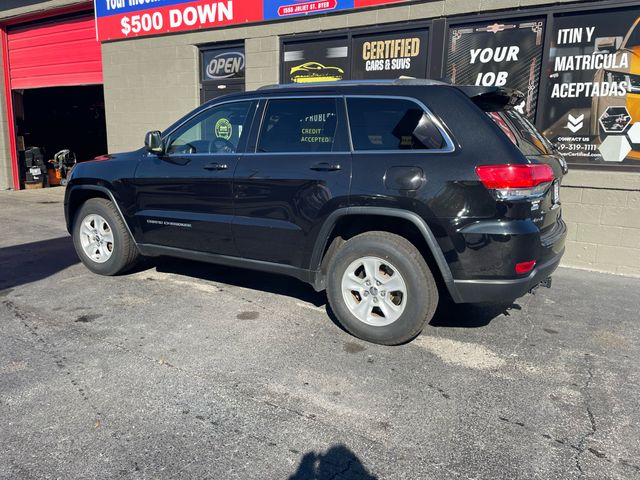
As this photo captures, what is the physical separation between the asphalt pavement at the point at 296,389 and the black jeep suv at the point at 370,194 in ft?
1.58

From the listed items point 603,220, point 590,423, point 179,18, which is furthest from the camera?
point 179,18

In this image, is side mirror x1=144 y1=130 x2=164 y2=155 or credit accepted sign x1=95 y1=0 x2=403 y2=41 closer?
side mirror x1=144 y1=130 x2=164 y2=155

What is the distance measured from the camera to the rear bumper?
11.5 feet

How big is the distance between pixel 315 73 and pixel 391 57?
4.28ft

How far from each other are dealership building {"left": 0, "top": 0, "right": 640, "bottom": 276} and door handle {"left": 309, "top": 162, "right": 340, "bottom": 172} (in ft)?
12.5

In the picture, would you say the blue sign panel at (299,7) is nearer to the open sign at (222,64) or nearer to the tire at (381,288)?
the open sign at (222,64)

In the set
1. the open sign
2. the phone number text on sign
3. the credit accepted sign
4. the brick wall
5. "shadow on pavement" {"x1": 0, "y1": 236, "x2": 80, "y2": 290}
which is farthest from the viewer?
the open sign

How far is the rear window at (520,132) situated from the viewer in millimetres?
3650

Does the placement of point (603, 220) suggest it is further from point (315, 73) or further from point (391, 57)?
point (315, 73)

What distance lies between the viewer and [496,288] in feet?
11.5

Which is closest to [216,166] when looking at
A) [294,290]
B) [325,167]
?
[325,167]

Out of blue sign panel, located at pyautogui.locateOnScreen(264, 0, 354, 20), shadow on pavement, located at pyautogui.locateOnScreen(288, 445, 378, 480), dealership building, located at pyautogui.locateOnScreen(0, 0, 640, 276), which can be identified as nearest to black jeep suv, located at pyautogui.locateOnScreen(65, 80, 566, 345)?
shadow on pavement, located at pyautogui.locateOnScreen(288, 445, 378, 480)

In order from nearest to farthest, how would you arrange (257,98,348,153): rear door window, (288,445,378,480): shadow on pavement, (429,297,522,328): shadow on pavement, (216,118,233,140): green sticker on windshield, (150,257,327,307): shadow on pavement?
(288,445,378,480): shadow on pavement → (257,98,348,153): rear door window → (429,297,522,328): shadow on pavement → (216,118,233,140): green sticker on windshield → (150,257,327,307): shadow on pavement

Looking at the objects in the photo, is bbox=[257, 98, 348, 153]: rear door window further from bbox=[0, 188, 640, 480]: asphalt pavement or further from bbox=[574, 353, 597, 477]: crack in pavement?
bbox=[574, 353, 597, 477]: crack in pavement
